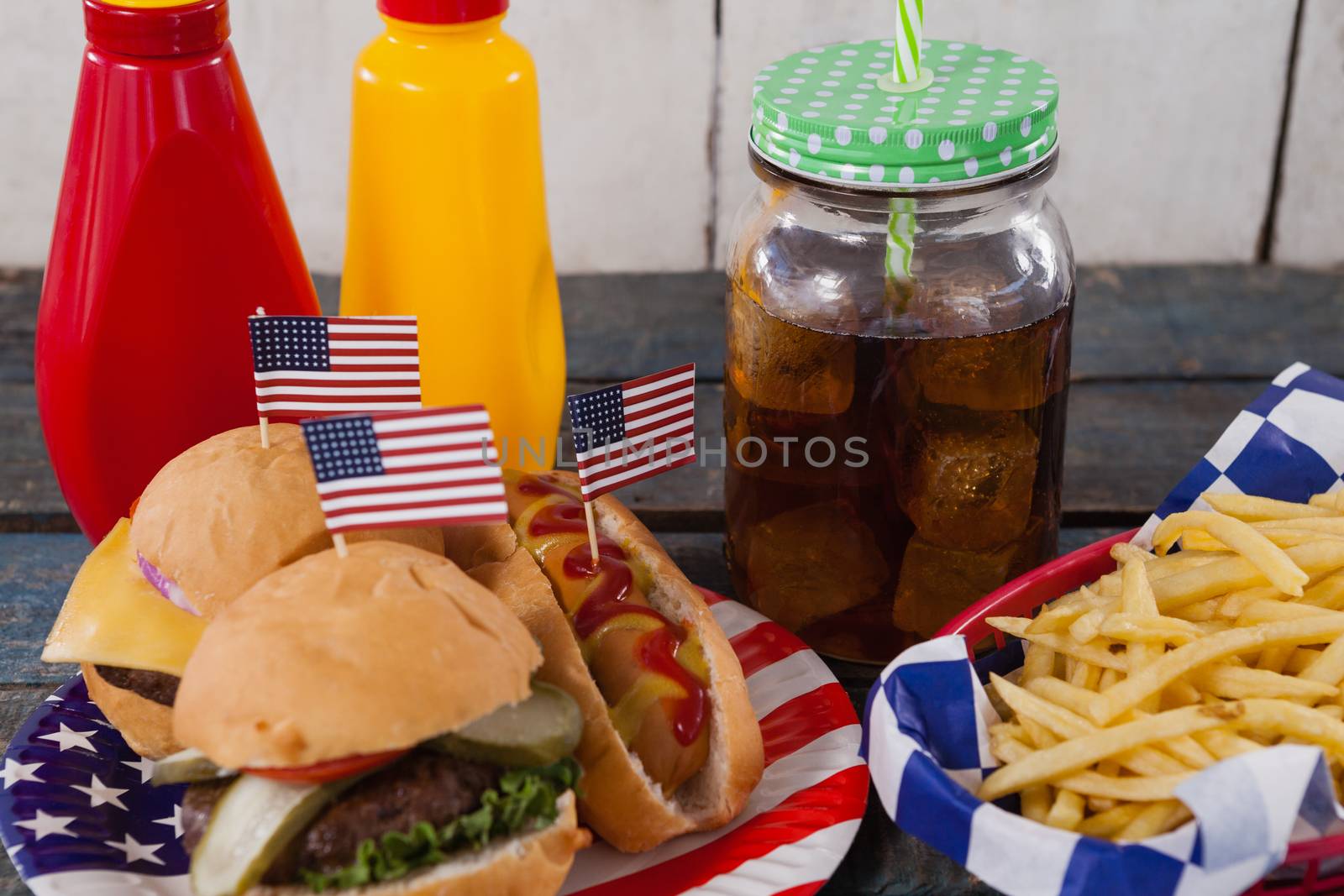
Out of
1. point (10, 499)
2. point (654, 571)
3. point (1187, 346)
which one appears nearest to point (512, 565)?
point (654, 571)

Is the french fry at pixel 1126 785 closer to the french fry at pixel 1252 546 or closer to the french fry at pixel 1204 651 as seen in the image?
the french fry at pixel 1204 651

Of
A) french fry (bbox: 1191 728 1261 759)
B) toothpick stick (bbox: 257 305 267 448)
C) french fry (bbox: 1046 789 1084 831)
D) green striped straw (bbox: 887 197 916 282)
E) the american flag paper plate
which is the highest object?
green striped straw (bbox: 887 197 916 282)

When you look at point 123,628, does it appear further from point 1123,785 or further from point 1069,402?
point 1069,402

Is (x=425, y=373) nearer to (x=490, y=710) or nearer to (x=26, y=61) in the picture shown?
(x=490, y=710)

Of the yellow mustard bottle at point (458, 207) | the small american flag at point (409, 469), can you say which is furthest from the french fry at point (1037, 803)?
the yellow mustard bottle at point (458, 207)

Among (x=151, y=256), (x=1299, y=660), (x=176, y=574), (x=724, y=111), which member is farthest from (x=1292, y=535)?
(x=724, y=111)

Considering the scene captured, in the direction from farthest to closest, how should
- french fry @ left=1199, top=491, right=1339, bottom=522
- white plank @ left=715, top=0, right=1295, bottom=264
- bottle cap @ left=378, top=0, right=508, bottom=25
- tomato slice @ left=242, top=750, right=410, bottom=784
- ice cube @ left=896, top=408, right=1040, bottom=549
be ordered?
white plank @ left=715, top=0, right=1295, bottom=264 → bottle cap @ left=378, top=0, right=508, bottom=25 → ice cube @ left=896, top=408, right=1040, bottom=549 → french fry @ left=1199, top=491, right=1339, bottom=522 → tomato slice @ left=242, top=750, right=410, bottom=784

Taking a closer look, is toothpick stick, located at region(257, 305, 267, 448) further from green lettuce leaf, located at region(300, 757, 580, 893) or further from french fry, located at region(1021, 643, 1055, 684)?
french fry, located at region(1021, 643, 1055, 684)

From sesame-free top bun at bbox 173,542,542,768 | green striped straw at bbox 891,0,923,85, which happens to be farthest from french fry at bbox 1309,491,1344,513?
sesame-free top bun at bbox 173,542,542,768
